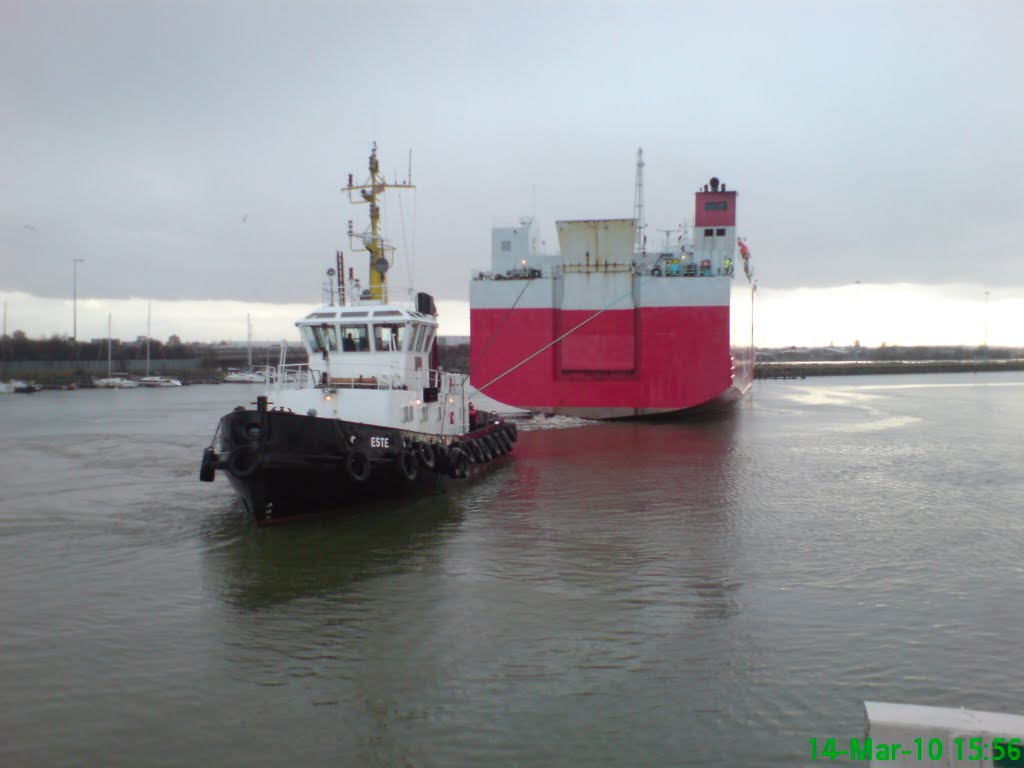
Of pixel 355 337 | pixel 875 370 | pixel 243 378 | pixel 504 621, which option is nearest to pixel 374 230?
pixel 355 337

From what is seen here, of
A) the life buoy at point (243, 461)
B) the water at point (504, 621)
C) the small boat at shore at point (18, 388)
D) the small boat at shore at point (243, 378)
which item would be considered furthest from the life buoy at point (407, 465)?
the small boat at shore at point (243, 378)

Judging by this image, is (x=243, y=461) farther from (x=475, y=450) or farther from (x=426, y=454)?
(x=475, y=450)

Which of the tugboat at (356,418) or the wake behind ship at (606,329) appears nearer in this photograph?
the tugboat at (356,418)

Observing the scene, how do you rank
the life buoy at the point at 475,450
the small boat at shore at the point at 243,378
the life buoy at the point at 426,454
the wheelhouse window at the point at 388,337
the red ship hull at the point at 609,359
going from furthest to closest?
the small boat at shore at the point at 243,378, the red ship hull at the point at 609,359, the life buoy at the point at 475,450, the wheelhouse window at the point at 388,337, the life buoy at the point at 426,454

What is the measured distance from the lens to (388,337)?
38.8 ft

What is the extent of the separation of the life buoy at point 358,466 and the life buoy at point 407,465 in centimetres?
73

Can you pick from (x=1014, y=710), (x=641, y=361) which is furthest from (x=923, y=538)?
(x=641, y=361)

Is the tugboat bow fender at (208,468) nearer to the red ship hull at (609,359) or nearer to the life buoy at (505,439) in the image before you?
the life buoy at (505,439)

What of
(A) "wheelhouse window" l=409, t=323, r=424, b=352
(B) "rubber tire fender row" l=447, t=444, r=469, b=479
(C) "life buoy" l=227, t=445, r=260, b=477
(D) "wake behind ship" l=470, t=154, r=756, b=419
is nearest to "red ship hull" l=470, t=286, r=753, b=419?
(D) "wake behind ship" l=470, t=154, r=756, b=419

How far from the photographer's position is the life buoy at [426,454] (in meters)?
11.5

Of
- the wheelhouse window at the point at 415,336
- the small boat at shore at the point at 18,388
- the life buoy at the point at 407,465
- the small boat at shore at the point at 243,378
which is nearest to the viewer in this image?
the life buoy at the point at 407,465

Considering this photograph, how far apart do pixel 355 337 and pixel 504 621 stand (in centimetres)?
638

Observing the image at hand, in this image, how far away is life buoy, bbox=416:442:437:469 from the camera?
11.5 meters

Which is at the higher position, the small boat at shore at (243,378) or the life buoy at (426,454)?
the small boat at shore at (243,378)
